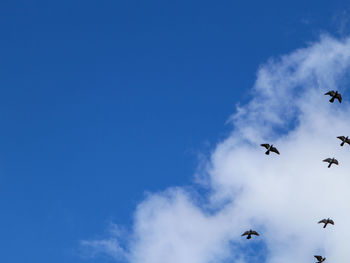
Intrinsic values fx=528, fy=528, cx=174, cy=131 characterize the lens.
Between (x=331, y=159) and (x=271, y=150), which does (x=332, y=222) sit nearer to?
(x=331, y=159)

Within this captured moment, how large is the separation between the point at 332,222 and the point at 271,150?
550 inches

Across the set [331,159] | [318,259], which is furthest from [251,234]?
[331,159]

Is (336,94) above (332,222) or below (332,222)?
above

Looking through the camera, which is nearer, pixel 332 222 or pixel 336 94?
→ pixel 336 94

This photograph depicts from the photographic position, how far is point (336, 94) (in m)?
67.1

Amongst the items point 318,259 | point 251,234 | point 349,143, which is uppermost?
point 349,143

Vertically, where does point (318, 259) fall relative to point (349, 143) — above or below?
below

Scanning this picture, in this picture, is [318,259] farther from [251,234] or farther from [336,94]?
[336,94]

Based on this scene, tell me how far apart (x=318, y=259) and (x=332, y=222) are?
7.94 m

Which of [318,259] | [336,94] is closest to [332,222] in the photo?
[318,259]

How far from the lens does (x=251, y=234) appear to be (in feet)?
241

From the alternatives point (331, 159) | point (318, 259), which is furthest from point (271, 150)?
point (318, 259)

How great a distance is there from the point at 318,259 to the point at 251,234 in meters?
9.70

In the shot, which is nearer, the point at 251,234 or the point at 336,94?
the point at 336,94
